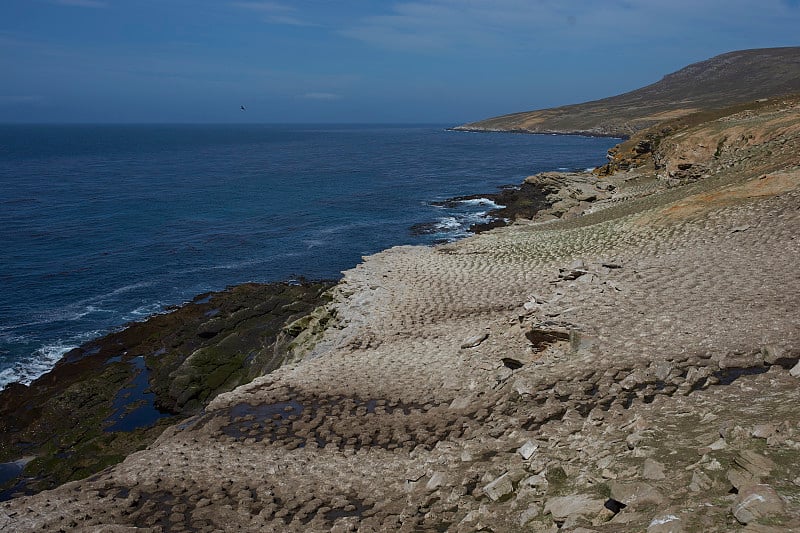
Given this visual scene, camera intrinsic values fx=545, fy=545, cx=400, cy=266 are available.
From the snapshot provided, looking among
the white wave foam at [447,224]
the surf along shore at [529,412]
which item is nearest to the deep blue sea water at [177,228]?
the white wave foam at [447,224]

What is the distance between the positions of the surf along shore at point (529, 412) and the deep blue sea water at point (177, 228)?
40.3ft

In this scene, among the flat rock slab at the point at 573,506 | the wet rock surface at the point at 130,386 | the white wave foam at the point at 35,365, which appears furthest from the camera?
the white wave foam at the point at 35,365

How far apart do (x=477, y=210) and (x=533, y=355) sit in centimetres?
4831

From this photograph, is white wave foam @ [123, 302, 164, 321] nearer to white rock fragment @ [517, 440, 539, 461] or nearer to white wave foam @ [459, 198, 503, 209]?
white rock fragment @ [517, 440, 539, 461]

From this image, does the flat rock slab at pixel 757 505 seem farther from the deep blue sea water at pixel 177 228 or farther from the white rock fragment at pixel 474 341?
the deep blue sea water at pixel 177 228

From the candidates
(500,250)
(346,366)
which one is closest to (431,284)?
(500,250)

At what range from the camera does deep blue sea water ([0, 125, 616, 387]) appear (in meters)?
35.0

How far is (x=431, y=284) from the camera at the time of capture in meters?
24.1

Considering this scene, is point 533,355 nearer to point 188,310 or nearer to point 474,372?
point 474,372

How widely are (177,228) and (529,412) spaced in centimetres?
5167

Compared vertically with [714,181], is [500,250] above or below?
below

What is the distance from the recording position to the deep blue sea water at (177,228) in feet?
115

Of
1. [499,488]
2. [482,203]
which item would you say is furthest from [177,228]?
[499,488]

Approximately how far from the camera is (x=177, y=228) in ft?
183
